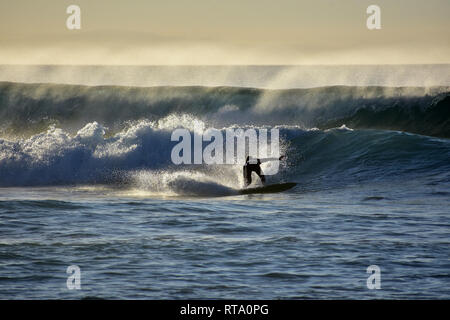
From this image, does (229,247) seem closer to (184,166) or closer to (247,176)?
(247,176)

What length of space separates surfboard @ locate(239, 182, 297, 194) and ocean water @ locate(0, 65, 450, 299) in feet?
0.90

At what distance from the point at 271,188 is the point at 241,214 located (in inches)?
190

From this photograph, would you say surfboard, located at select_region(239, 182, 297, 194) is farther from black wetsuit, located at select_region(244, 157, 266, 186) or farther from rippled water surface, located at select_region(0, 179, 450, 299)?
rippled water surface, located at select_region(0, 179, 450, 299)

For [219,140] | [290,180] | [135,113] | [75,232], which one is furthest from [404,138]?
[135,113]

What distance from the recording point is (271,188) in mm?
19797

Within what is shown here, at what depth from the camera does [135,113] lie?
4081cm

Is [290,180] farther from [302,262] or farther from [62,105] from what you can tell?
[62,105]

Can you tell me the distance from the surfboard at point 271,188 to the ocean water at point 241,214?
0.27m

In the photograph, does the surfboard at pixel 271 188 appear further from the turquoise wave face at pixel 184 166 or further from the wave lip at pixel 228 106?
the wave lip at pixel 228 106

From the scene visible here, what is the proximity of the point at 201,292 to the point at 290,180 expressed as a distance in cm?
1320

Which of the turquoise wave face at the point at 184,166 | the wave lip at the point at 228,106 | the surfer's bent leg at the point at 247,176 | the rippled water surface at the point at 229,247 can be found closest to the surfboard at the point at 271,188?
the surfer's bent leg at the point at 247,176

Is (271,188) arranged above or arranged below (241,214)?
above

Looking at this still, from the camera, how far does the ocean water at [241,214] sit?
968 centimetres

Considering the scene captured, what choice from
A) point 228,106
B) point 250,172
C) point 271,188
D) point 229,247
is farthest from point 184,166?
point 228,106
